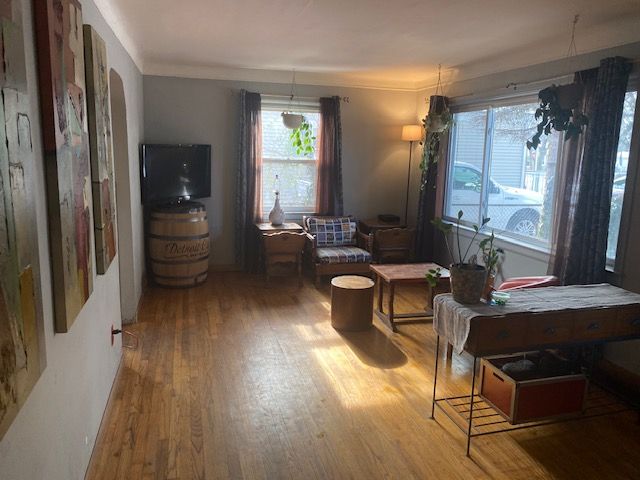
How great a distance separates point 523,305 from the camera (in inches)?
95.1

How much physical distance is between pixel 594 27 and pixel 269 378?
3.21 metres

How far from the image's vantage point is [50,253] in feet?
5.40

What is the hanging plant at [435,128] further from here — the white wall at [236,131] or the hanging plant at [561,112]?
the hanging plant at [561,112]

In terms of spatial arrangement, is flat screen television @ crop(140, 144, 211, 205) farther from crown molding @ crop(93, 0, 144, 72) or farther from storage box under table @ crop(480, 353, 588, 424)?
storage box under table @ crop(480, 353, 588, 424)

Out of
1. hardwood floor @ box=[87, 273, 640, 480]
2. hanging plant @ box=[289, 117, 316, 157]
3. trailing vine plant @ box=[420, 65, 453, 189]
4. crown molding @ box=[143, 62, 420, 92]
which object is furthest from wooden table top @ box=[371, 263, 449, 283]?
crown molding @ box=[143, 62, 420, 92]

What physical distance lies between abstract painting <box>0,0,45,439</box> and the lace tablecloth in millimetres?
1733

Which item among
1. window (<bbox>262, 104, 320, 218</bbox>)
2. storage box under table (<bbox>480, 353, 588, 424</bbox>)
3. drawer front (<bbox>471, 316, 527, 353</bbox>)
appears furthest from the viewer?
window (<bbox>262, 104, 320, 218</bbox>)

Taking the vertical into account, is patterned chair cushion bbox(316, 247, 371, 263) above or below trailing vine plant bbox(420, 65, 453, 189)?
below

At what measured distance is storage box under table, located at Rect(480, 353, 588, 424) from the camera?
248cm

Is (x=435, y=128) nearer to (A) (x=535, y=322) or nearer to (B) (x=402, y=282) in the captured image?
(B) (x=402, y=282)

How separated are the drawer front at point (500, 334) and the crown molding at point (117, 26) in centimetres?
261

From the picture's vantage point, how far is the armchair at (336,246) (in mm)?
5180

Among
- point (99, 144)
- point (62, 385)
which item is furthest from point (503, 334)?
point (99, 144)

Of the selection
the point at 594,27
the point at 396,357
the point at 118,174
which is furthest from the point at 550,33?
the point at 118,174
